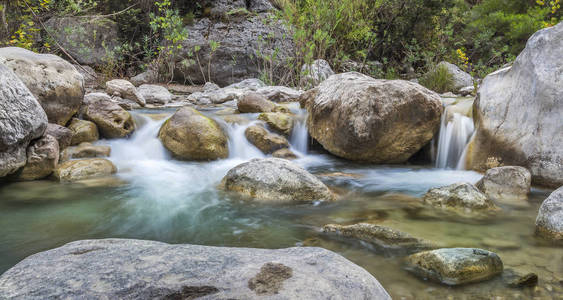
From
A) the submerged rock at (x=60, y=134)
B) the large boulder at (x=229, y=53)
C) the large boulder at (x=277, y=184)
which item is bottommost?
the large boulder at (x=277, y=184)

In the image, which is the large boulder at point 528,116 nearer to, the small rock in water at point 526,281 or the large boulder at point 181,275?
the small rock in water at point 526,281

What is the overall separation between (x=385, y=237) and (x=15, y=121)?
4071 mm

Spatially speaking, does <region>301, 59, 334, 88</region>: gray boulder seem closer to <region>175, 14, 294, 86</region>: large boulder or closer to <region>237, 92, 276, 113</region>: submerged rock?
<region>237, 92, 276, 113</region>: submerged rock

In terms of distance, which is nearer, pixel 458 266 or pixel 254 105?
pixel 458 266

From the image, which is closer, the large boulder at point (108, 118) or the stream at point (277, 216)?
the stream at point (277, 216)

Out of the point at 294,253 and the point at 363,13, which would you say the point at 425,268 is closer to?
the point at 294,253

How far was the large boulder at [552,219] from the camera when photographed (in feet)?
8.35

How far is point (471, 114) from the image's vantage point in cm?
541

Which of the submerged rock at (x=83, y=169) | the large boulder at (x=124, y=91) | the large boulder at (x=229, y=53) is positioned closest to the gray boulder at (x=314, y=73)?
the large boulder at (x=229, y=53)

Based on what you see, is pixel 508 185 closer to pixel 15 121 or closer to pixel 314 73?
pixel 15 121

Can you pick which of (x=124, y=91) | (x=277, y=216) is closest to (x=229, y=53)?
(x=124, y=91)

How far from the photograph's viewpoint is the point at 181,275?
4.71ft

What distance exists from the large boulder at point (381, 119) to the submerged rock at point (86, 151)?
11.5 ft

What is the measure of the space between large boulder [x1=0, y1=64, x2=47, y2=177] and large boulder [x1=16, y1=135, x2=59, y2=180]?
0.27 ft
